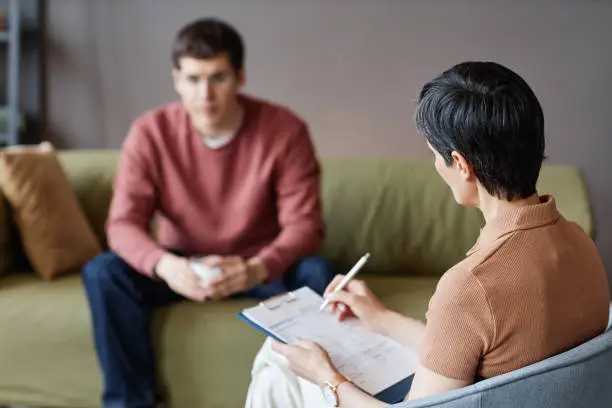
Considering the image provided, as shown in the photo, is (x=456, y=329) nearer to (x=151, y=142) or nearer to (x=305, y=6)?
(x=151, y=142)

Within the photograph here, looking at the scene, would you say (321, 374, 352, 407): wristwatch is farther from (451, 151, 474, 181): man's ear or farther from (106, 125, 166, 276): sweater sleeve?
(106, 125, 166, 276): sweater sleeve

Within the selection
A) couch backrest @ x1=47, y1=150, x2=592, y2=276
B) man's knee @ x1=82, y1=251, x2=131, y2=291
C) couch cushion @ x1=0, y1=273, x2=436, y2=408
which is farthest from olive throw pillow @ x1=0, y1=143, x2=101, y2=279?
couch backrest @ x1=47, y1=150, x2=592, y2=276

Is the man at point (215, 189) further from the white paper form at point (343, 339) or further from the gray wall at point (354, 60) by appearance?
the gray wall at point (354, 60)

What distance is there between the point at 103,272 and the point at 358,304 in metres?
0.73

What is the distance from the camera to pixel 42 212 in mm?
1979

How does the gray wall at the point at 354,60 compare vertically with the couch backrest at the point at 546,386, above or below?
above

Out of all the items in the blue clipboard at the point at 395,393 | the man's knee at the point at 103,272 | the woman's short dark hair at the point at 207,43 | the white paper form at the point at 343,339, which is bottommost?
the man's knee at the point at 103,272

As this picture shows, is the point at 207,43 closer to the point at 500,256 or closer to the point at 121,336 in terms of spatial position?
the point at 121,336

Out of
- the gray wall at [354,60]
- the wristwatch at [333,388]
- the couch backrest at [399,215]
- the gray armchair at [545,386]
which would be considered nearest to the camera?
the gray armchair at [545,386]

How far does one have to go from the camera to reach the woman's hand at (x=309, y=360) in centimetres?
107

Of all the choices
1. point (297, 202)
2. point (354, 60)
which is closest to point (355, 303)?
point (297, 202)

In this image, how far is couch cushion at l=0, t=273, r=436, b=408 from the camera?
168cm

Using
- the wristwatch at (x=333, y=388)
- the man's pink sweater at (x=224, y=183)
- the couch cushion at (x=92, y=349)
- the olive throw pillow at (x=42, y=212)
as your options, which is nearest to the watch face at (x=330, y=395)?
the wristwatch at (x=333, y=388)

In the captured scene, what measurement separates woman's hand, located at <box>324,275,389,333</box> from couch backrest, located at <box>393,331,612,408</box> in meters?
0.42
